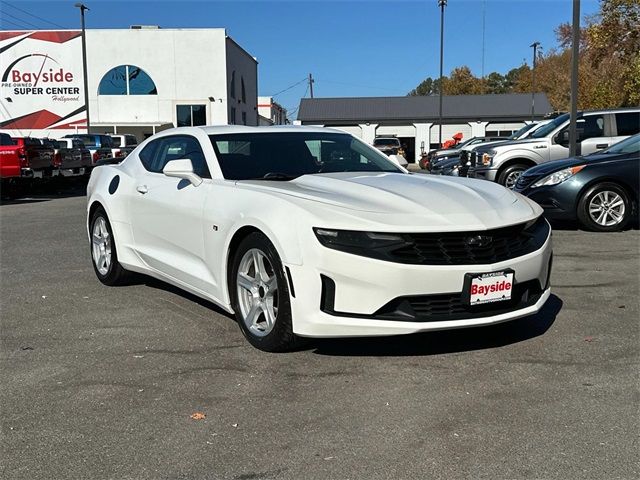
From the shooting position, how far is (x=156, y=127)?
52.6m

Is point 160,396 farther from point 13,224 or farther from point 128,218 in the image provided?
point 13,224

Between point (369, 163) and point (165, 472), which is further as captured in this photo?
point (369, 163)

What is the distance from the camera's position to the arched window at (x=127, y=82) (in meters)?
52.5

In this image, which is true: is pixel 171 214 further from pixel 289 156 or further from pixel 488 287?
pixel 488 287

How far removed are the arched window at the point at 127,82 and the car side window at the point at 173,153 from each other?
48793 millimetres

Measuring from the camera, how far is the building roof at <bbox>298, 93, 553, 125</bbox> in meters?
55.4

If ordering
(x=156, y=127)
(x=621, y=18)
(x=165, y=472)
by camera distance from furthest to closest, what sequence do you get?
(x=156, y=127) < (x=621, y=18) < (x=165, y=472)

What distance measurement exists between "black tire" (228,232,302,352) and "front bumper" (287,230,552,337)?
0.10 metres

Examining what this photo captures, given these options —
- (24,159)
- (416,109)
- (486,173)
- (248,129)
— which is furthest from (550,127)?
(416,109)

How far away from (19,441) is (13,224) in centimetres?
994

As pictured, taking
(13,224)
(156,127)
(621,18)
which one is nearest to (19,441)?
(13,224)

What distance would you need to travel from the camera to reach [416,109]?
56.8 meters

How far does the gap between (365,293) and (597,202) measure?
6669 millimetres

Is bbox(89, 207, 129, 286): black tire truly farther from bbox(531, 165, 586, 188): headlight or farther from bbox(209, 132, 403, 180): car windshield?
bbox(531, 165, 586, 188): headlight
